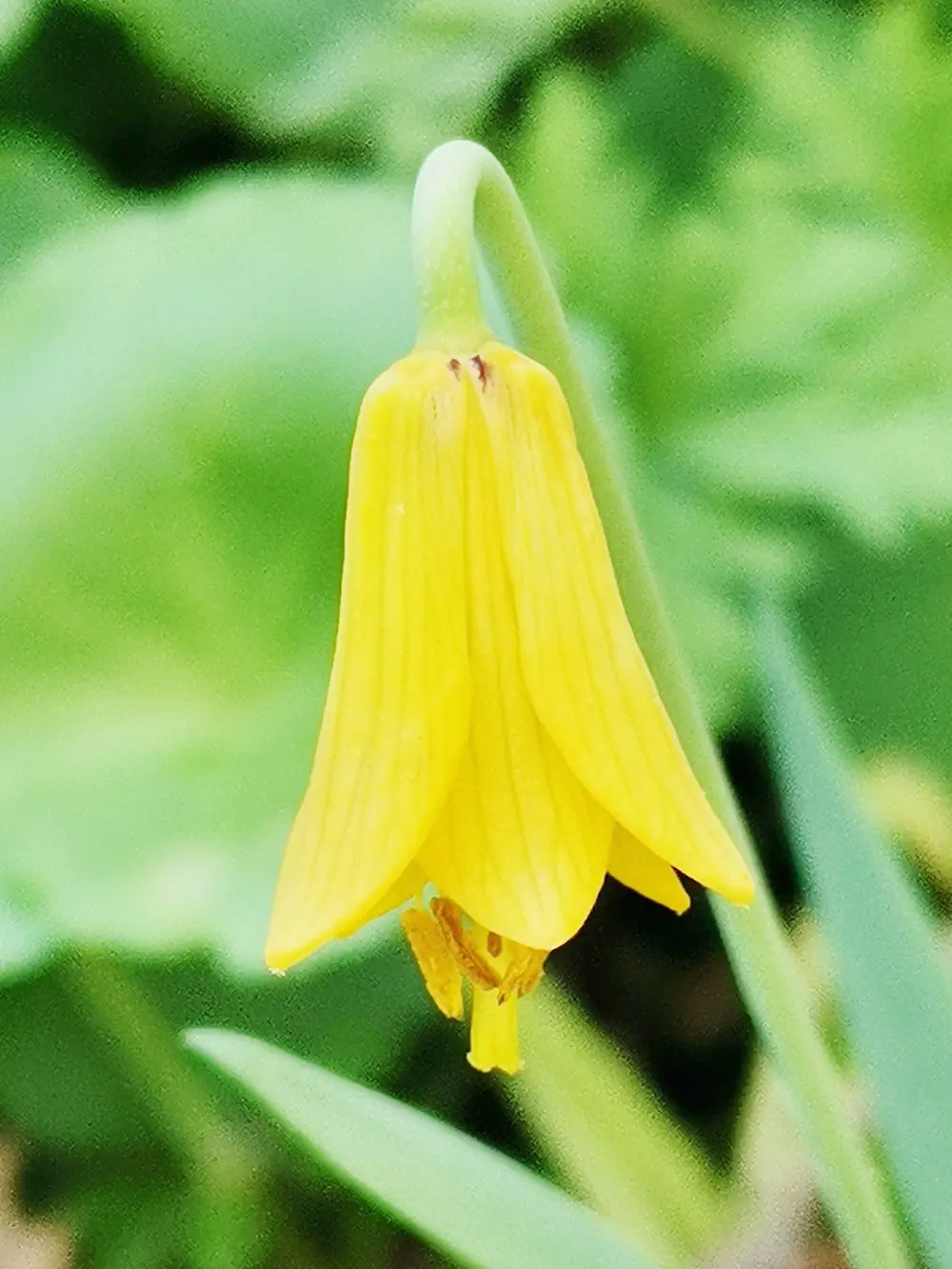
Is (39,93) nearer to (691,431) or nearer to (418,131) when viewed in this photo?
(418,131)

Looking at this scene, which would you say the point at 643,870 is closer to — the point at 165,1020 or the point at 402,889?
the point at 402,889

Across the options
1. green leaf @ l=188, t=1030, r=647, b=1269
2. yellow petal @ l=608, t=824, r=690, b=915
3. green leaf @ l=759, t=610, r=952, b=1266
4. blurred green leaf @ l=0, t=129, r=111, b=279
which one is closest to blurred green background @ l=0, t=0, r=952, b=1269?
blurred green leaf @ l=0, t=129, r=111, b=279

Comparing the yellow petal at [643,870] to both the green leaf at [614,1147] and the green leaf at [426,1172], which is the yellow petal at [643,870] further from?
the green leaf at [614,1147]

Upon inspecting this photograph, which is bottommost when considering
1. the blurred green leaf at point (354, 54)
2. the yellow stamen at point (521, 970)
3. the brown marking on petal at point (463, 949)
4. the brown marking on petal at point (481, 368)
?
the yellow stamen at point (521, 970)

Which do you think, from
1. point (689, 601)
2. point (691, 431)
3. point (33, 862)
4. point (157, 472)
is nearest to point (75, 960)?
point (33, 862)

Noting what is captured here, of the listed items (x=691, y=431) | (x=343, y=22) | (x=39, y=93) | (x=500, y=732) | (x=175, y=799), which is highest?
(x=39, y=93)

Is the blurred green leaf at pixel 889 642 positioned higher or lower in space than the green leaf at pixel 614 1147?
higher

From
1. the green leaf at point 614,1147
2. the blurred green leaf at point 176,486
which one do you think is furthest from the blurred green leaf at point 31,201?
the green leaf at point 614,1147
